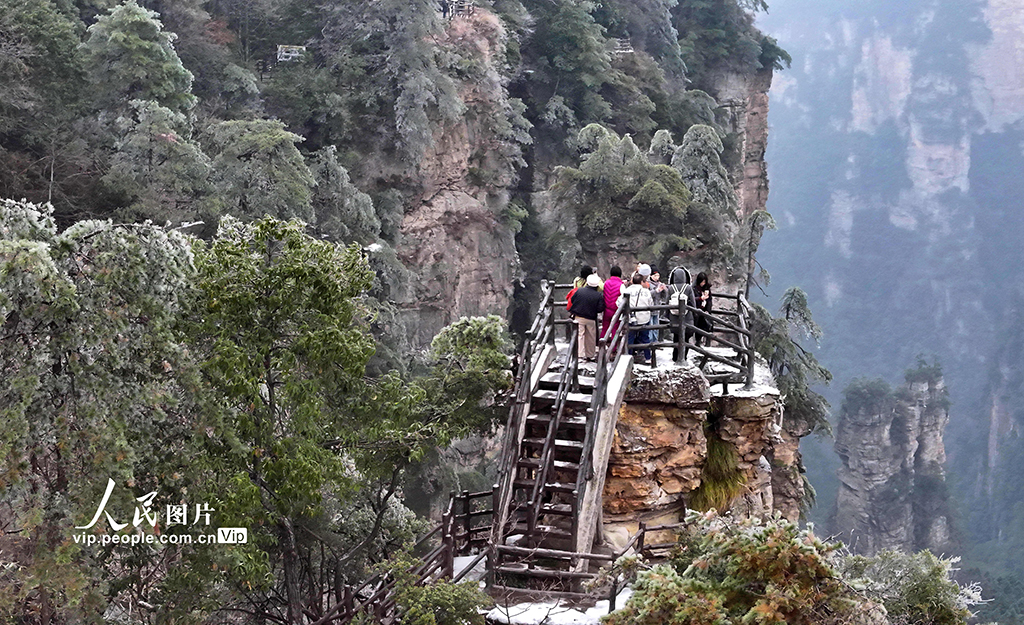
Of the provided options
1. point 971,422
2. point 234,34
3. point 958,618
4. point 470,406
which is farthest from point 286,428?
point 971,422

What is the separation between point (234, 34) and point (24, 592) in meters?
27.7

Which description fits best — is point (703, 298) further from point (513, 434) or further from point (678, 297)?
point (513, 434)

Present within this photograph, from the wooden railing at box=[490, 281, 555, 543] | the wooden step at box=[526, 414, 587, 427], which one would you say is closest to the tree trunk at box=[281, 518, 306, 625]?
the wooden railing at box=[490, 281, 555, 543]

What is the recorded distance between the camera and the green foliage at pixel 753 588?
7773mm

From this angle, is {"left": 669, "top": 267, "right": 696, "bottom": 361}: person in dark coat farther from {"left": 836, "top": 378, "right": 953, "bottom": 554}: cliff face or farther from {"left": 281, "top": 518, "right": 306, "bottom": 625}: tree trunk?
{"left": 836, "top": 378, "right": 953, "bottom": 554}: cliff face

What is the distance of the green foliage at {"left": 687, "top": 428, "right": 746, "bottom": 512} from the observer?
537 inches

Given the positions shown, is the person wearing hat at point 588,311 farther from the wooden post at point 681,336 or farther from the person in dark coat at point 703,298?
the person in dark coat at point 703,298

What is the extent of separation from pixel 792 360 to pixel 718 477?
16.5 m

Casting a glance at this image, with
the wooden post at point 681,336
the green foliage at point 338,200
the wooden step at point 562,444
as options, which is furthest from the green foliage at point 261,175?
the wooden step at point 562,444

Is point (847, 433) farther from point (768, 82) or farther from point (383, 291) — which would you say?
point (383, 291)

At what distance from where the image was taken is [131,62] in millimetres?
24406

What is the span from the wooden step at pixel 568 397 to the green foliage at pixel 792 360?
17310 mm

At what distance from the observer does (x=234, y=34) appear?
109 feet

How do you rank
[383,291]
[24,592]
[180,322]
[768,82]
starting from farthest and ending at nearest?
[768,82]
[383,291]
[180,322]
[24,592]
